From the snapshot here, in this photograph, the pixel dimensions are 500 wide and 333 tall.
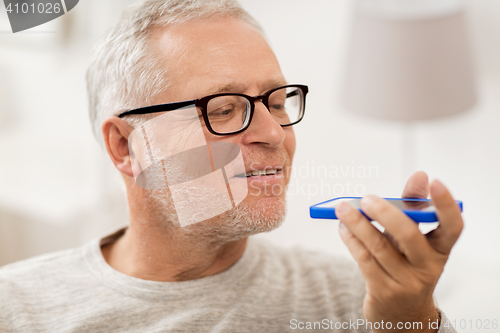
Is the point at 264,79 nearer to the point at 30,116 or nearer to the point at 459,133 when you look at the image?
the point at 30,116

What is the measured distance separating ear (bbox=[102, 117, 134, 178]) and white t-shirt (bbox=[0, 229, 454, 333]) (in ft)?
0.86

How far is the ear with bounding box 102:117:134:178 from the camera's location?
1.06 metres

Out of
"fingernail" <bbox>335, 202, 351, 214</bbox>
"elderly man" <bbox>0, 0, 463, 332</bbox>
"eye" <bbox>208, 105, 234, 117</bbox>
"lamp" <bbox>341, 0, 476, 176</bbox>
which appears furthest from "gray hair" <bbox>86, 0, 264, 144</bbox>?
"lamp" <bbox>341, 0, 476, 176</bbox>

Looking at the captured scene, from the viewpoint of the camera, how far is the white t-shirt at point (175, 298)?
0.97 meters

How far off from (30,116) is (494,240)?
6.64 ft

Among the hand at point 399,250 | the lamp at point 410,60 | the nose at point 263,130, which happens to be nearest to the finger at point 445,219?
the hand at point 399,250

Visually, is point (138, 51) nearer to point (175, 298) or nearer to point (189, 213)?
point (189, 213)

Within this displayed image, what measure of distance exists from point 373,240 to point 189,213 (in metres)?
0.46

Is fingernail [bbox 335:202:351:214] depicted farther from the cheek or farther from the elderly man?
the cheek

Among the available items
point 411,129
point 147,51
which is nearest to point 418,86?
point 411,129

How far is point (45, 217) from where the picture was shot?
5.57 feet

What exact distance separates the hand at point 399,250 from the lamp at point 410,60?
4.17 ft

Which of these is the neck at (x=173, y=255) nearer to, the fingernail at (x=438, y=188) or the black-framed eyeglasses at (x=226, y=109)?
the black-framed eyeglasses at (x=226, y=109)

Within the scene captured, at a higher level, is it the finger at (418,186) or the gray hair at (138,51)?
the gray hair at (138,51)
